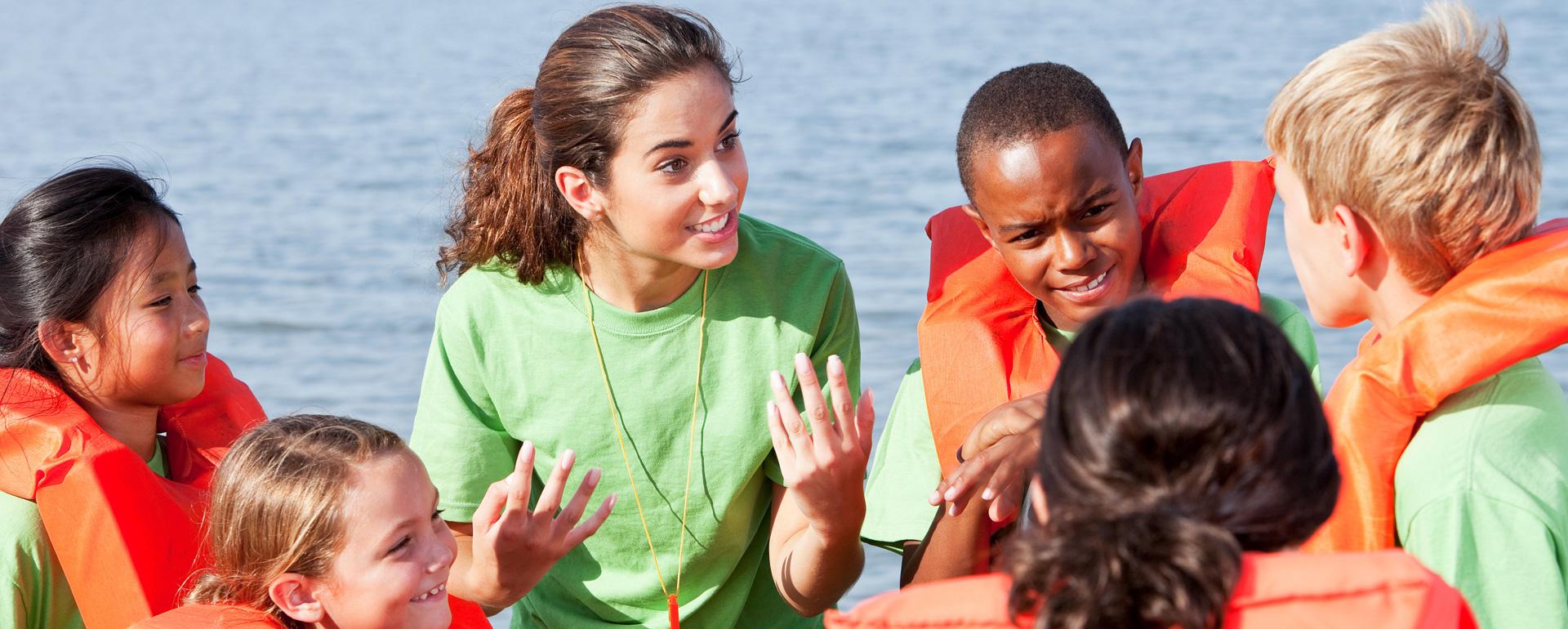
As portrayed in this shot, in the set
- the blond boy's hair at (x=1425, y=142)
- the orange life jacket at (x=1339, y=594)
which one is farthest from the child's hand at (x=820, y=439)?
the orange life jacket at (x=1339, y=594)

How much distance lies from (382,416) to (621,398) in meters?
3.89

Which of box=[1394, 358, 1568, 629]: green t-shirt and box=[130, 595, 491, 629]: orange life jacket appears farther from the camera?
box=[130, 595, 491, 629]: orange life jacket

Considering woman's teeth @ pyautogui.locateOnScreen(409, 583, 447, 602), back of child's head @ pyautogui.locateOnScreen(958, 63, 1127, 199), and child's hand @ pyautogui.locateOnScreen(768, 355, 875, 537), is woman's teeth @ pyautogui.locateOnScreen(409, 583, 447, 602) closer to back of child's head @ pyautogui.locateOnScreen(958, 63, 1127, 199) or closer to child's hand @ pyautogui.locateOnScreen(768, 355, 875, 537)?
child's hand @ pyautogui.locateOnScreen(768, 355, 875, 537)

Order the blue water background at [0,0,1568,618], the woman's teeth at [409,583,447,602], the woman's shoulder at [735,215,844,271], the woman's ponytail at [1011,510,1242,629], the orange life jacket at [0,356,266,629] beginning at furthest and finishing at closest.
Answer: the blue water background at [0,0,1568,618] → the woman's shoulder at [735,215,844,271] → the orange life jacket at [0,356,266,629] → the woman's teeth at [409,583,447,602] → the woman's ponytail at [1011,510,1242,629]


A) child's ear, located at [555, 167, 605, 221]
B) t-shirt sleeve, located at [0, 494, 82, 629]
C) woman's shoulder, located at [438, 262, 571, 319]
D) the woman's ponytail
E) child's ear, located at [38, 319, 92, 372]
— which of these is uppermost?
the woman's ponytail

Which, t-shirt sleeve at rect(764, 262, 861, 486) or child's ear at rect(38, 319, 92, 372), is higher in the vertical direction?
child's ear at rect(38, 319, 92, 372)

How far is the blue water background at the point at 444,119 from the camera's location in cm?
817

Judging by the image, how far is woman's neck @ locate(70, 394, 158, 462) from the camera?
10.2 ft

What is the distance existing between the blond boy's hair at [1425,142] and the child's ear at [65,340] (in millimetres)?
2223

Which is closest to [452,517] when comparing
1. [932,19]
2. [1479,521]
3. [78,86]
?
[1479,521]

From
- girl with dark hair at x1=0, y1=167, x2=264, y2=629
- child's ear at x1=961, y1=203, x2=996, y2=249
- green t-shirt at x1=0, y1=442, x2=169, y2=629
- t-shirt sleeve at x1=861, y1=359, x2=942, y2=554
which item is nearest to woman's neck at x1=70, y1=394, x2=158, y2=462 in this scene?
girl with dark hair at x1=0, y1=167, x2=264, y2=629

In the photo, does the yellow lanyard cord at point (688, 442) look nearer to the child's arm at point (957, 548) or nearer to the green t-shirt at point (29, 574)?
the child's arm at point (957, 548)

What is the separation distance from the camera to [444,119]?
13789 mm

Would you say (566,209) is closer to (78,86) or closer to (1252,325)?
(1252,325)
